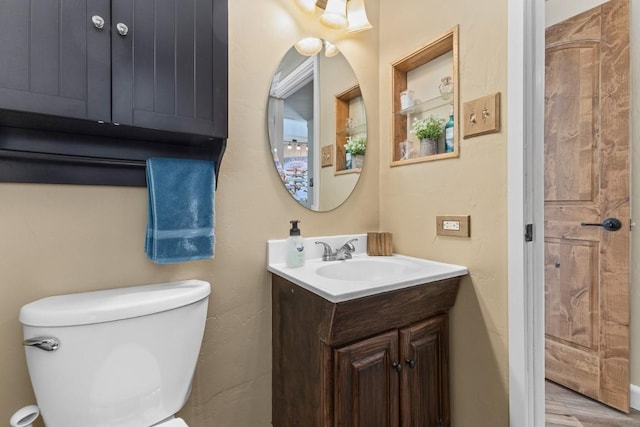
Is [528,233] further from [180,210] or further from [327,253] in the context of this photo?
[180,210]

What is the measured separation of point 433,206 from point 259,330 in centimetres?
92

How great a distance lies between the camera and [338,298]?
2.91 feet

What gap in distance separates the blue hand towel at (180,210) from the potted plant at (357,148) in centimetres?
71

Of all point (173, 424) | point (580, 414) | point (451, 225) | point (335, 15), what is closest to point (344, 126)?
point (335, 15)

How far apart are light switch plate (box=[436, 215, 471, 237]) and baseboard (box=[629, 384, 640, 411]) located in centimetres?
138

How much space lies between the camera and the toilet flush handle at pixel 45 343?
76 centimetres

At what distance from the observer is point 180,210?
1.04m

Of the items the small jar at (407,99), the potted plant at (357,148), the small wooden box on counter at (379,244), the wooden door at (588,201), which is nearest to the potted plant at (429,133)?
the small jar at (407,99)

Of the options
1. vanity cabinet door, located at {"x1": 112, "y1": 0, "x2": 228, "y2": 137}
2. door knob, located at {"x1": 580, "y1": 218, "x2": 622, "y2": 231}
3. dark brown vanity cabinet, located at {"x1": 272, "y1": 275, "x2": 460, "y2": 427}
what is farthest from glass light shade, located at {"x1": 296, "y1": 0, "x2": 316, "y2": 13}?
door knob, located at {"x1": 580, "y1": 218, "x2": 622, "y2": 231}

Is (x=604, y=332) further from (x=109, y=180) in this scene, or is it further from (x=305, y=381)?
(x=109, y=180)

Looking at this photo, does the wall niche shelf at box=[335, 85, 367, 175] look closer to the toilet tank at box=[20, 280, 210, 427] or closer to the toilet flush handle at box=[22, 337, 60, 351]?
the toilet tank at box=[20, 280, 210, 427]

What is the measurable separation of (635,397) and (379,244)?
5.10ft

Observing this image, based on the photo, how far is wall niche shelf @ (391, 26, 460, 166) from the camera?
1272 millimetres

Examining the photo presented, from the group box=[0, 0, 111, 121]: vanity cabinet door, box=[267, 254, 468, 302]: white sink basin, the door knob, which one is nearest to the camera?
box=[0, 0, 111, 121]: vanity cabinet door
